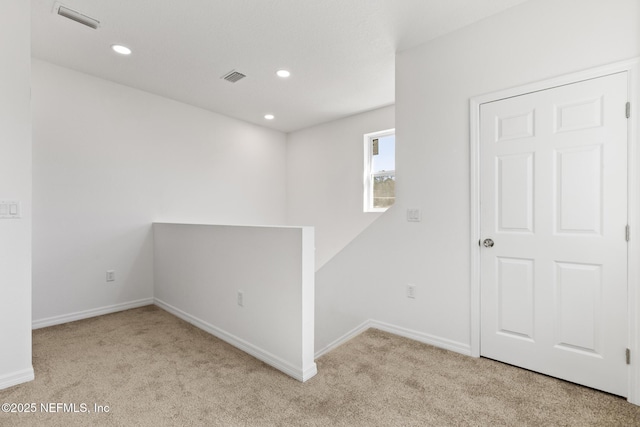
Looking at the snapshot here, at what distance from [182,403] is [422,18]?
311 cm

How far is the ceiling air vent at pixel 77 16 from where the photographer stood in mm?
2219

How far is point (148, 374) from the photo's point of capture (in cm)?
206

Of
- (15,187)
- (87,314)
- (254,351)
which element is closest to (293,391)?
(254,351)

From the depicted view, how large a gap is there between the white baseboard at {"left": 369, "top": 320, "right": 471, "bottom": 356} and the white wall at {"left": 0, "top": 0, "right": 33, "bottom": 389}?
2.66m

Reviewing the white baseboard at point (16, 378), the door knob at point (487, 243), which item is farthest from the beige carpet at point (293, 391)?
the door knob at point (487, 243)

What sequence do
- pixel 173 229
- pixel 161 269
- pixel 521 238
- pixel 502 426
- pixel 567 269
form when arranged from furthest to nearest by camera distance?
pixel 161 269
pixel 173 229
pixel 521 238
pixel 567 269
pixel 502 426

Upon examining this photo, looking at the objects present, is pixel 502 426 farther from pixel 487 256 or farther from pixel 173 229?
pixel 173 229

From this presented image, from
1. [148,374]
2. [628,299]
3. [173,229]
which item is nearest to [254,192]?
[173,229]

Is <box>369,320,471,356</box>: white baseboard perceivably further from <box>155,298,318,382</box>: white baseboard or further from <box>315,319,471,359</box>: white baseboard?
<box>155,298,318,382</box>: white baseboard

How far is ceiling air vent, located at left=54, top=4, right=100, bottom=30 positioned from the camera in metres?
2.22

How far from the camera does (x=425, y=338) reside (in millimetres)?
2598

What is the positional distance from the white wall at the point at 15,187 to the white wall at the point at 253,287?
1.23 metres

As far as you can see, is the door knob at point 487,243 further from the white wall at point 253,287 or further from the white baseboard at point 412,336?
the white wall at point 253,287

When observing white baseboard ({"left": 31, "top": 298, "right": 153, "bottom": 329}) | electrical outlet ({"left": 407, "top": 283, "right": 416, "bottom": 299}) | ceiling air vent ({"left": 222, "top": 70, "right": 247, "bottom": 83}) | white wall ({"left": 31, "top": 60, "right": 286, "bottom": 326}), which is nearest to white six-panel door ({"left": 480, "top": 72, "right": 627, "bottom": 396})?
electrical outlet ({"left": 407, "top": 283, "right": 416, "bottom": 299})
